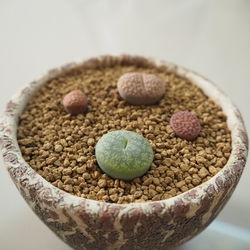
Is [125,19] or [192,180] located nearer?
[192,180]

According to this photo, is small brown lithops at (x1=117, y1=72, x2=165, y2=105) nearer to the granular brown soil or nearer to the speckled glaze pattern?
the granular brown soil

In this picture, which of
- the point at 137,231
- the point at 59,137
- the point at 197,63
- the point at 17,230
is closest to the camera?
the point at 137,231

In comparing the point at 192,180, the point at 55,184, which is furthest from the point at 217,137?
the point at 55,184

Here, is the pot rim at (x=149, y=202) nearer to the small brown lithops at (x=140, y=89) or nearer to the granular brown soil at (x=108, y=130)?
the granular brown soil at (x=108, y=130)

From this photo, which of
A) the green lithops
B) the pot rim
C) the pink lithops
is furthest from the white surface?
the green lithops

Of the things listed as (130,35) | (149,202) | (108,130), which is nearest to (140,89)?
(108,130)

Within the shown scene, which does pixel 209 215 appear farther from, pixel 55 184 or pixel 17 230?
pixel 17 230
